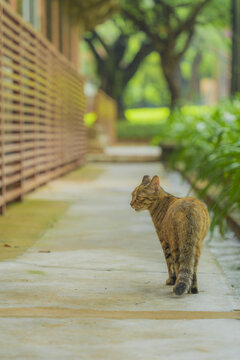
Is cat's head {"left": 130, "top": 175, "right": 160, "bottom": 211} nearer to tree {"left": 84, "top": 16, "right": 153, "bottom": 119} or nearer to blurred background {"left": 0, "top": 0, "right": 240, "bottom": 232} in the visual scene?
blurred background {"left": 0, "top": 0, "right": 240, "bottom": 232}

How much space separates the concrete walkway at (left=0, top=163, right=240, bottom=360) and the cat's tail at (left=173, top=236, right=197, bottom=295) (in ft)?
0.34

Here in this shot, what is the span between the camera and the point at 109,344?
2.93m

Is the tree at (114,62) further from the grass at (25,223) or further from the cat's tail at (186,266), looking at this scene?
the cat's tail at (186,266)

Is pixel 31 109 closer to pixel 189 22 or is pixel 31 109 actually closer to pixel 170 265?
pixel 170 265

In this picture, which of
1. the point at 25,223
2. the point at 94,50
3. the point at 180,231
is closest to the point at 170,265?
the point at 180,231

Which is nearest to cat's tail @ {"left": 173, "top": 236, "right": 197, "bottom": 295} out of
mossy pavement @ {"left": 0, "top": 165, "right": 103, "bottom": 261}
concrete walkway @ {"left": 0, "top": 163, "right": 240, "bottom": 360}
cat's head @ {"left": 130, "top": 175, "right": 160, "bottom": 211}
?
concrete walkway @ {"left": 0, "top": 163, "right": 240, "bottom": 360}

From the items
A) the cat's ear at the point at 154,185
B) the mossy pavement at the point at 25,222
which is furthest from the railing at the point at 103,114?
the cat's ear at the point at 154,185

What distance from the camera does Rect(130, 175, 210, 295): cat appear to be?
11.6 feet

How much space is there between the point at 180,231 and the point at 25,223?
11.2 ft

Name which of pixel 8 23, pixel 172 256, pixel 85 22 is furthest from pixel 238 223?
pixel 85 22

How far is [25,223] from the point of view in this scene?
674 cm

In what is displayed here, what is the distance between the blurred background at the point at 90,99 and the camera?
7.44 meters

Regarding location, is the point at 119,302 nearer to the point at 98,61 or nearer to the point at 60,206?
the point at 60,206

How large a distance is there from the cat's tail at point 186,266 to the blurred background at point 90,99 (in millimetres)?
1416
